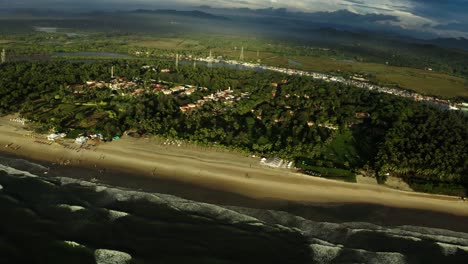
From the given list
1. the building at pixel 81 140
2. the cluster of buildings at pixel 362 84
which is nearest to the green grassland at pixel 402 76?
the cluster of buildings at pixel 362 84

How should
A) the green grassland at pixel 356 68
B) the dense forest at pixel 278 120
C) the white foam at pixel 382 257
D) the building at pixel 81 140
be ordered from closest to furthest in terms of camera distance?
1. the white foam at pixel 382 257
2. the dense forest at pixel 278 120
3. the building at pixel 81 140
4. the green grassland at pixel 356 68

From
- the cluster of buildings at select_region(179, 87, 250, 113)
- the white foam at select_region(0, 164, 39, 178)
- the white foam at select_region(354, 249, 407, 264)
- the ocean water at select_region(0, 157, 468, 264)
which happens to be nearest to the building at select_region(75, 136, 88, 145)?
the white foam at select_region(0, 164, 39, 178)

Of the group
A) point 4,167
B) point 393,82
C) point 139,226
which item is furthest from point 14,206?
point 393,82

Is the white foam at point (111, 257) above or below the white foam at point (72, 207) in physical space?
below

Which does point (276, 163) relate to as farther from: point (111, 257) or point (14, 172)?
point (14, 172)

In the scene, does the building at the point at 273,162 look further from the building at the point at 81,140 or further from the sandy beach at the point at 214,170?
the building at the point at 81,140

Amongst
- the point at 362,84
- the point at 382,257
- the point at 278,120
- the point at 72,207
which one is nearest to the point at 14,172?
the point at 72,207
